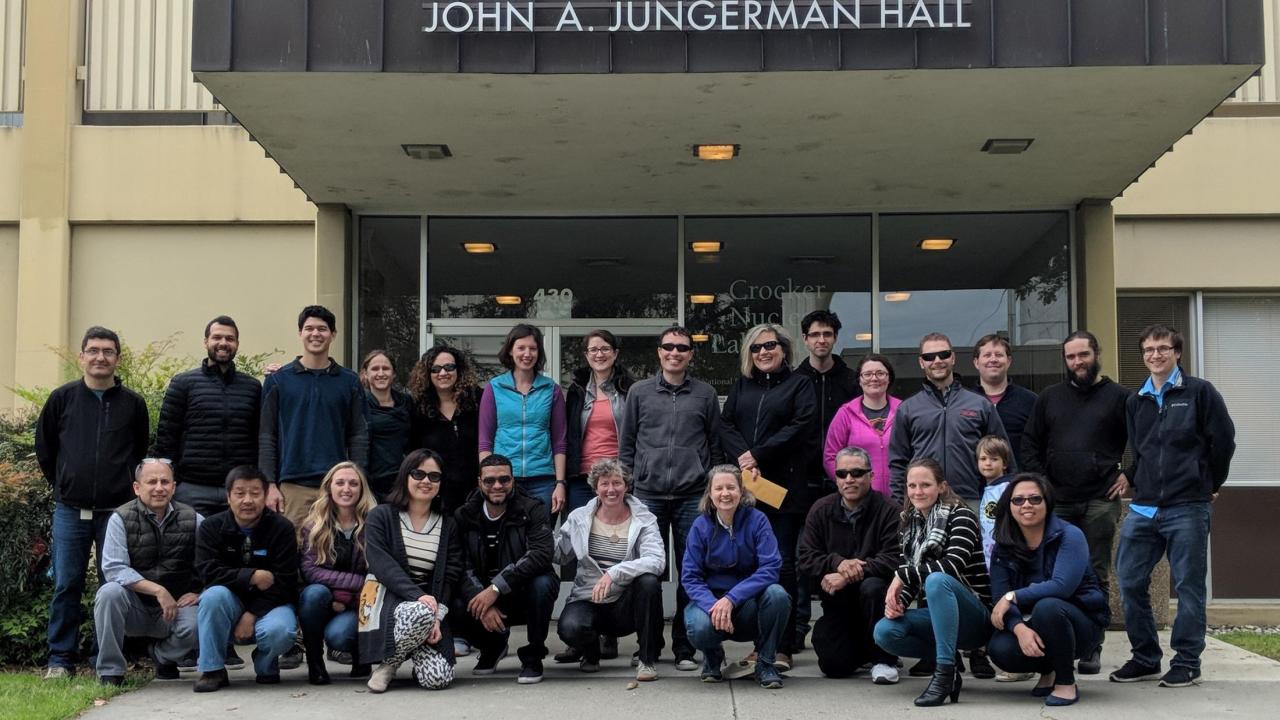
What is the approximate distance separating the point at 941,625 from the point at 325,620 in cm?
316

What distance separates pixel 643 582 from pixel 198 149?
724 cm

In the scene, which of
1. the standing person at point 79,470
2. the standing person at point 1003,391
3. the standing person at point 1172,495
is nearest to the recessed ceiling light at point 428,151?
the standing person at point 79,470

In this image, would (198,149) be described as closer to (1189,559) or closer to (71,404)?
(71,404)

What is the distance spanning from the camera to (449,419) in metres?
7.75

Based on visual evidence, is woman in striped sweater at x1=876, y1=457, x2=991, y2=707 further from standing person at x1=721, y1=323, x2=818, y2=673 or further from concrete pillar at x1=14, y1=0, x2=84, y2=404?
concrete pillar at x1=14, y1=0, x2=84, y2=404

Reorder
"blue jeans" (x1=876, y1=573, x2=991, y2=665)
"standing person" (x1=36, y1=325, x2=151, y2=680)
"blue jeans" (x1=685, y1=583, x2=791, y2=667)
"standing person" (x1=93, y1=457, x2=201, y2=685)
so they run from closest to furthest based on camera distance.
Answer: "blue jeans" (x1=876, y1=573, x2=991, y2=665), "blue jeans" (x1=685, y1=583, x2=791, y2=667), "standing person" (x1=93, y1=457, x2=201, y2=685), "standing person" (x1=36, y1=325, x2=151, y2=680)

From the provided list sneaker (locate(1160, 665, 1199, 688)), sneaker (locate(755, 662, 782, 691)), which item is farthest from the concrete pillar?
sneaker (locate(1160, 665, 1199, 688))

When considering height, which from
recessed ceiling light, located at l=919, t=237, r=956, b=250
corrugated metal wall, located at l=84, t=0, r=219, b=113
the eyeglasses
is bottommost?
the eyeglasses

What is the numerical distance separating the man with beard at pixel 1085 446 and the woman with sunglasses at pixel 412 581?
10.9ft

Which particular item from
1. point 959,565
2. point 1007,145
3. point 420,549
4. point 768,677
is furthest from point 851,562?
point 1007,145

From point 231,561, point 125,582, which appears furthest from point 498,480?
point 125,582

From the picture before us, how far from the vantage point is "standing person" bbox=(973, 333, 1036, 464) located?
24.2 feet

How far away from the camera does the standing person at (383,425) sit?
302 inches

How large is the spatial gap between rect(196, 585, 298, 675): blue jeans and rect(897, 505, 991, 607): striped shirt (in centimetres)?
319
